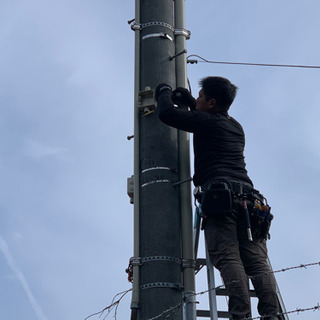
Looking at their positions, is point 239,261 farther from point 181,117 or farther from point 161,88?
point 161,88

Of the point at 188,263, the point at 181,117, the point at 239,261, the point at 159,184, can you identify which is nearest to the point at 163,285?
Result: the point at 188,263

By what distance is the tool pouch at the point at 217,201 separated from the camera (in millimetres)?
7098

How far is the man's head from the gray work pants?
1328 millimetres

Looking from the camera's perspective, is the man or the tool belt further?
the tool belt

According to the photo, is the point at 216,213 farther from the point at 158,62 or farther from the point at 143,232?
the point at 158,62

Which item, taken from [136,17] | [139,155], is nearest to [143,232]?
[139,155]

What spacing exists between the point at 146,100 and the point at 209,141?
3.70 ft

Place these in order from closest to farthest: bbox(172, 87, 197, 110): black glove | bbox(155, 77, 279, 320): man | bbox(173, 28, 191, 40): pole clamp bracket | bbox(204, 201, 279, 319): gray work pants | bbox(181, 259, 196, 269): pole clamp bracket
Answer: bbox(204, 201, 279, 319): gray work pants, bbox(155, 77, 279, 320): man, bbox(181, 259, 196, 269): pole clamp bracket, bbox(172, 87, 197, 110): black glove, bbox(173, 28, 191, 40): pole clamp bracket

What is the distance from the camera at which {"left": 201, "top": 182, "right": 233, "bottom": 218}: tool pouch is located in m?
7.10

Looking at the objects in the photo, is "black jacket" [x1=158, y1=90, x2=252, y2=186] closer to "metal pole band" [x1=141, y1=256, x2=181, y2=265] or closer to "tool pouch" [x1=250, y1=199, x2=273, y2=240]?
"tool pouch" [x1=250, y1=199, x2=273, y2=240]

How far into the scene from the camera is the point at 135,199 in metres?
8.00

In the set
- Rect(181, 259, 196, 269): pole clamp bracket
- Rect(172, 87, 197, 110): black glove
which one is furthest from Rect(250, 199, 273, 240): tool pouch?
Rect(172, 87, 197, 110): black glove

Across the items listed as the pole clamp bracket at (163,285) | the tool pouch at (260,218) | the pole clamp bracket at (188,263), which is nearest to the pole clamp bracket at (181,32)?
the tool pouch at (260,218)

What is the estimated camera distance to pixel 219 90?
26.3 ft
